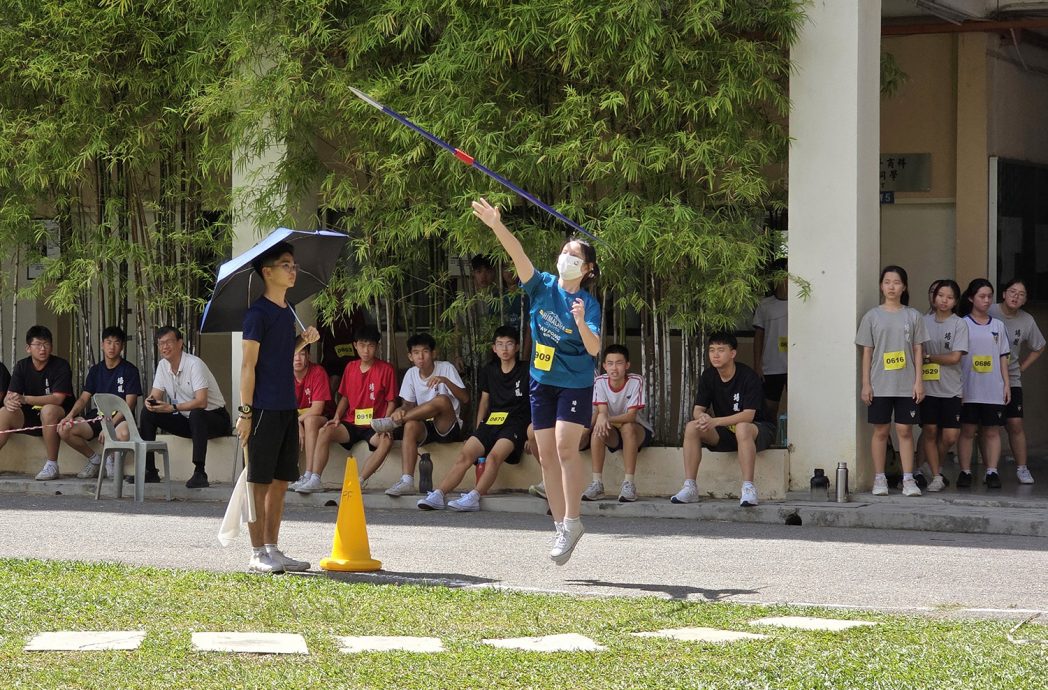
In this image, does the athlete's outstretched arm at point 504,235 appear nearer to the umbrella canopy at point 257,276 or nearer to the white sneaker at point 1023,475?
the umbrella canopy at point 257,276

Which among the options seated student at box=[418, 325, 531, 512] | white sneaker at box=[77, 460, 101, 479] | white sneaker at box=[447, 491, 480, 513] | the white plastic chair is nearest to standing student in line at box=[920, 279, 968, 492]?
seated student at box=[418, 325, 531, 512]

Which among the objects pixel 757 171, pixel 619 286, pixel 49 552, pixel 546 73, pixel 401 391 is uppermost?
pixel 546 73

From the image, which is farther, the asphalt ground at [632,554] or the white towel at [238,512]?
the white towel at [238,512]

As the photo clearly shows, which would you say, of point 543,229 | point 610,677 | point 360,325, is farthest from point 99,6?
point 610,677

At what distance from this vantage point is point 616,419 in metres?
12.3

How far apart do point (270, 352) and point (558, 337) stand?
157 cm

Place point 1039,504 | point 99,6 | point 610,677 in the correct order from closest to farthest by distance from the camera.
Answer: point 610,677
point 1039,504
point 99,6

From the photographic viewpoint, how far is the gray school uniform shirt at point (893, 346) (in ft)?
39.4

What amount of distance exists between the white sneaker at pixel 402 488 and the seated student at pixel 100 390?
290 cm

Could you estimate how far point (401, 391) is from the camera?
43.2 feet

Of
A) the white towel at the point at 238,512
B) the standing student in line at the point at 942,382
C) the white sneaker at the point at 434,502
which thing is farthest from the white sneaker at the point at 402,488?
the white towel at the point at 238,512

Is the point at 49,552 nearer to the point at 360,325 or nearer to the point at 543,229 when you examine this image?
the point at 543,229

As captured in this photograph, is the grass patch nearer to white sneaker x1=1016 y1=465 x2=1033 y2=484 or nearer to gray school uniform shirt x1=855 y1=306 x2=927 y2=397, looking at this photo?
gray school uniform shirt x1=855 y1=306 x2=927 y2=397

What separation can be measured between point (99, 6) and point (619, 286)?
5.57 metres
